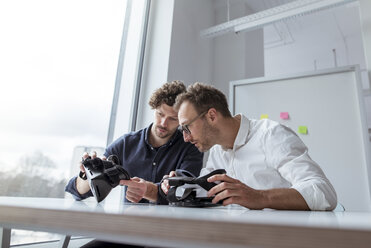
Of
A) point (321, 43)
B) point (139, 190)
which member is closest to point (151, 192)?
point (139, 190)

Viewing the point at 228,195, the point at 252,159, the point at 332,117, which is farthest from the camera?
the point at 332,117

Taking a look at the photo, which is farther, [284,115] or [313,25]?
[313,25]

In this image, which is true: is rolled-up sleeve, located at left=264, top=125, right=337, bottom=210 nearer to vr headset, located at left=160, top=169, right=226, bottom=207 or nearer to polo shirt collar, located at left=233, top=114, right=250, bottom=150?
polo shirt collar, located at left=233, top=114, right=250, bottom=150

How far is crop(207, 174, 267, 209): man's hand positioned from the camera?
31.3 inches

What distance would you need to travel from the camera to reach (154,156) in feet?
5.38

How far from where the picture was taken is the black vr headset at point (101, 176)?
2.85 ft

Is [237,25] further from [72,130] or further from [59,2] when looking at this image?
[72,130]

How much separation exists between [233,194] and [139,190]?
48cm

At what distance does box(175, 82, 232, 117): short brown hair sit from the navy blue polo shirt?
28 cm

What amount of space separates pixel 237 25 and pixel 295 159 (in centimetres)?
181

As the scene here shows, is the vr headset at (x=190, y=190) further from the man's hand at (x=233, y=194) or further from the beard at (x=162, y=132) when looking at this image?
the beard at (x=162, y=132)

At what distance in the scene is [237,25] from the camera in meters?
2.54

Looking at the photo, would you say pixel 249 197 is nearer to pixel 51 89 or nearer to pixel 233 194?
pixel 233 194

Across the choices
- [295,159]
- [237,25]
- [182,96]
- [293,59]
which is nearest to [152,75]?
[237,25]
